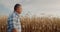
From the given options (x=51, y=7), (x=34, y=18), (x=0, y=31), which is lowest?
(x=0, y=31)

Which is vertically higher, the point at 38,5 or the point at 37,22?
the point at 38,5

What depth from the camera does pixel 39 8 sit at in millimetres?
2252

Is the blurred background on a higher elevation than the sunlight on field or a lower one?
higher

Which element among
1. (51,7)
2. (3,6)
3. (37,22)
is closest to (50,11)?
(51,7)

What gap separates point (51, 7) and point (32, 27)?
0.37m

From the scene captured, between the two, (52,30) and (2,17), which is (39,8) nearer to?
(52,30)

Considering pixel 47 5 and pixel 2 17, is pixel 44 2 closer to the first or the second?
pixel 47 5

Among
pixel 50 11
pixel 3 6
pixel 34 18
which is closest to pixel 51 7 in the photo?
pixel 50 11

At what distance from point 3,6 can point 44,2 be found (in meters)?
0.55

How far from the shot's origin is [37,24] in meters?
2.23

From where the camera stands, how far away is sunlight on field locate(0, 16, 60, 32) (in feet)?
7.26

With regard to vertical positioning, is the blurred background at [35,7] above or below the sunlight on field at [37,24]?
above

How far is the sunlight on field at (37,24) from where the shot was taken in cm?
221

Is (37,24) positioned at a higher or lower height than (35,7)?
lower
